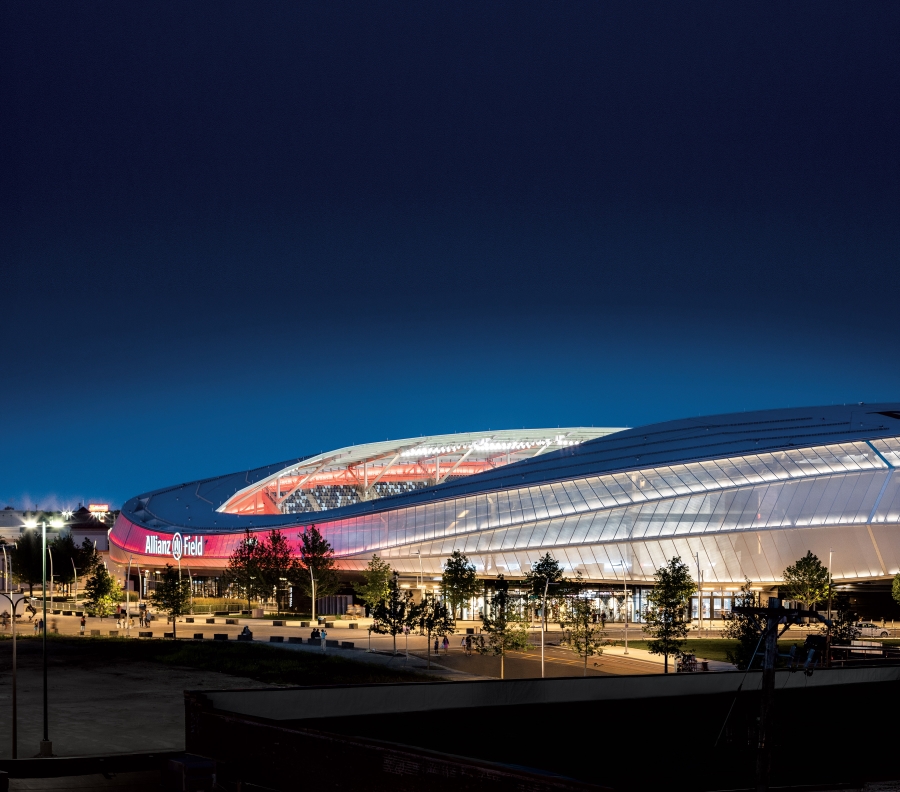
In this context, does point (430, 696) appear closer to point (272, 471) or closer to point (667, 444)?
point (667, 444)

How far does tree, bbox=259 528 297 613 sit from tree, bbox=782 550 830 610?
132 feet

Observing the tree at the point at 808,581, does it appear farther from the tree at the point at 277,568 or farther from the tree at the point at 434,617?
the tree at the point at 277,568

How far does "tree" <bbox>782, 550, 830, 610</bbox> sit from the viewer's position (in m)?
70.1

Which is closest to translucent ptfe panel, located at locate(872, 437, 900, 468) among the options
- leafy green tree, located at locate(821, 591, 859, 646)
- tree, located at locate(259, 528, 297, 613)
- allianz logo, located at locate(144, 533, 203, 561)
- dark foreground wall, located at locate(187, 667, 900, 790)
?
leafy green tree, located at locate(821, 591, 859, 646)

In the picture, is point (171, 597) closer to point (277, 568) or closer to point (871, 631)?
point (277, 568)

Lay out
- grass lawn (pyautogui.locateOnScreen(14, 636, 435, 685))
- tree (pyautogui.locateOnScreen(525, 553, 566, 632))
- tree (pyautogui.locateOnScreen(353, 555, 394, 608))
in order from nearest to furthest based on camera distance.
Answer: grass lawn (pyautogui.locateOnScreen(14, 636, 435, 685)) < tree (pyautogui.locateOnScreen(525, 553, 566, 632)) < tree (pyautogui.locateOnScreen(353, 555, 394, 608))

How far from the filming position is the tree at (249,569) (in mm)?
95312

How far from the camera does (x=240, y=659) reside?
53.6m

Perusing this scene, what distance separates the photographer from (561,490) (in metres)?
89.1

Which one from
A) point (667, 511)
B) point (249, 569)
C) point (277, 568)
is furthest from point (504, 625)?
point (249, 569)

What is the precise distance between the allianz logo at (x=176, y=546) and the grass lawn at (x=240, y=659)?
144 feet

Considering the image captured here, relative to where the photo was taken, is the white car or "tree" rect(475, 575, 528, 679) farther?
the white car

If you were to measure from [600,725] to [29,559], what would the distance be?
9969cm

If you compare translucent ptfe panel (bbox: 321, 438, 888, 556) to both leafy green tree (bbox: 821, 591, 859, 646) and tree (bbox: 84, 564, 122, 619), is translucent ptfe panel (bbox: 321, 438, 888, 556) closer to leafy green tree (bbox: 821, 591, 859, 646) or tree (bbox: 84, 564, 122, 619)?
leafy green tree (bbox: 821, 591, 859, 646)
